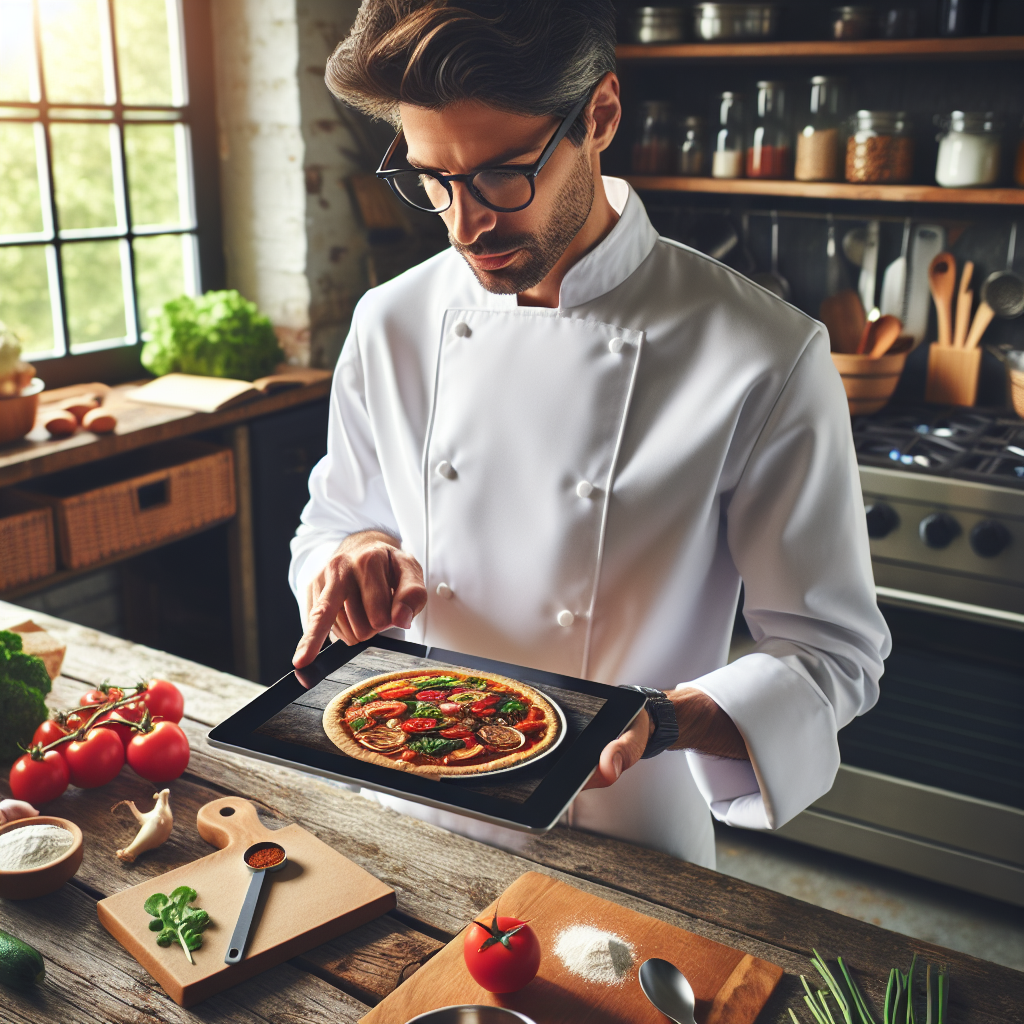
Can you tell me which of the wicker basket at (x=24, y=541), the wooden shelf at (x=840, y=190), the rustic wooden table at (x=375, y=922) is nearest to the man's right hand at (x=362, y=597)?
the rustic wooden table at (x=375, y=922)

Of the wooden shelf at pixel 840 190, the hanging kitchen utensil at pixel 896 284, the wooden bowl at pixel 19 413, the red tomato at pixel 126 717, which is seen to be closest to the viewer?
the red tomato at pixel 126 717

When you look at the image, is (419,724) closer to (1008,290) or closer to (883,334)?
(883,334)

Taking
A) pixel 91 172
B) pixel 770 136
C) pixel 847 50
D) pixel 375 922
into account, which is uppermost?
pixel 847 50

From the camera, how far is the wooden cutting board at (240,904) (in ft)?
3.02

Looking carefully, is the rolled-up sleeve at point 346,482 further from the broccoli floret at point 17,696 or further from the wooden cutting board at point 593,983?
the wooden cutting board at point 593,983

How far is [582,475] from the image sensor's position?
3.99ft

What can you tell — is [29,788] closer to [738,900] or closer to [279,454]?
A: [738,900]

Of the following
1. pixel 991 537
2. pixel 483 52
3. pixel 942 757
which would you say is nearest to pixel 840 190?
pixel 991 537

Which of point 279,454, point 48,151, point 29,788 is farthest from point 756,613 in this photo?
point 48,151

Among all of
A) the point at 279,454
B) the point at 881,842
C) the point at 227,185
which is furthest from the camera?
the point at 227,185

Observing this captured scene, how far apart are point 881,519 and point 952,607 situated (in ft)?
0.81

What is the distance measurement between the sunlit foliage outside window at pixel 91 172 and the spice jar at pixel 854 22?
174cm

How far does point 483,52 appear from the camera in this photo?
0.98 metres

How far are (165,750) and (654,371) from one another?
73cm
